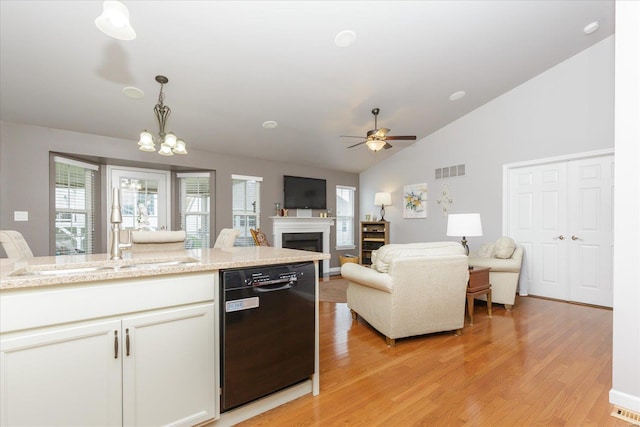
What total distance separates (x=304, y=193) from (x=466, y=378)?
193 inches

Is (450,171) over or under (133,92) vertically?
under

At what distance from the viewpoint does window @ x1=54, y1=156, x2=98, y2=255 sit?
4312mm

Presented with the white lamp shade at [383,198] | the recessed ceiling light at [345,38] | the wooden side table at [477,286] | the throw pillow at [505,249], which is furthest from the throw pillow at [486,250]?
the recessed ceiling light at [345,38]

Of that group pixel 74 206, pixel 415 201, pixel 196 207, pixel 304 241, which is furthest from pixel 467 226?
pixel 74 206

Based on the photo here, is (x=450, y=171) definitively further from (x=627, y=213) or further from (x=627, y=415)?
(x=627, y=415)

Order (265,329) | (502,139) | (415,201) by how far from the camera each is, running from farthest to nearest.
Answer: (415,201), (502,139), (265,329)

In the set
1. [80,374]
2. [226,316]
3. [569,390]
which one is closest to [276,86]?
[226,316]

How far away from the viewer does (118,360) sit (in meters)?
1.37

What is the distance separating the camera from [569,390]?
80.7 inches

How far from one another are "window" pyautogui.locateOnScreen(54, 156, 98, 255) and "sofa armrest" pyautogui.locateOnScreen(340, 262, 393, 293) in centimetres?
416

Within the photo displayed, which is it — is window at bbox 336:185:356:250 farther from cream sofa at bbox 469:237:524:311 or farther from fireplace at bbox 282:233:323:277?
cream sofa at bbox 469:237:524:311

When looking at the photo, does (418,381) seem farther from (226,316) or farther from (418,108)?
(418,108)

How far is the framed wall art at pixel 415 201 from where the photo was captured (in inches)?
245

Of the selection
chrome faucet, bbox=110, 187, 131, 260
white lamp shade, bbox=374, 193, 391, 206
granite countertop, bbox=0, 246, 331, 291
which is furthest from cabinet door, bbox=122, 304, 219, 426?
white lamp shade, bbox=374, 193, 391, 206
